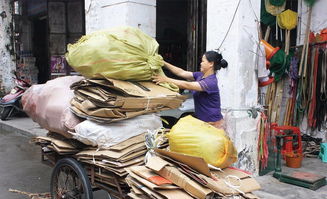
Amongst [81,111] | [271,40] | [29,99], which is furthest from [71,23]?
[81,111]

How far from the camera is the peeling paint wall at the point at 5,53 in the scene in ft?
Result: 36.0

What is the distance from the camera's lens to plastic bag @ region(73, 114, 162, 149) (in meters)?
2.79

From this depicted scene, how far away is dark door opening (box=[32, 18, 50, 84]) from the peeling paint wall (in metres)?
2.22

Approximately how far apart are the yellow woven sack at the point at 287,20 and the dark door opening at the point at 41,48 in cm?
995

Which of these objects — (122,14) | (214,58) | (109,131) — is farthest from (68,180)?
(122,14)

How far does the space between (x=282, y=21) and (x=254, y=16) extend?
2043mm

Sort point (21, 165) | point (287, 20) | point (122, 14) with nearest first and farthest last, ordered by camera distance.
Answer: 1. point (122, 14)
2. point (21, 165)
3. point (287, 20)

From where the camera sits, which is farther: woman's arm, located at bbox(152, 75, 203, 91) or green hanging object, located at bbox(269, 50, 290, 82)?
green hanging object, located at bbox(269, 50, 290, 82)

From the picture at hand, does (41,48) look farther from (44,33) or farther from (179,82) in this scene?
(179,82)

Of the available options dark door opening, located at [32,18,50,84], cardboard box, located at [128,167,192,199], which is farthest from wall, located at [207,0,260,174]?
dark door opening, located at [32,18,50,84]

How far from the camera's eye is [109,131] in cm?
281

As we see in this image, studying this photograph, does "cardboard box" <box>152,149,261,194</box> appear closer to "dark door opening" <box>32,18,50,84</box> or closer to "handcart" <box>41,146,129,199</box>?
"handcart" <box>41,146,129,199</box>

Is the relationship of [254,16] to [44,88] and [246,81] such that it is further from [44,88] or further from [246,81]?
[44,88]

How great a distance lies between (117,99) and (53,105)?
2.95 ft
